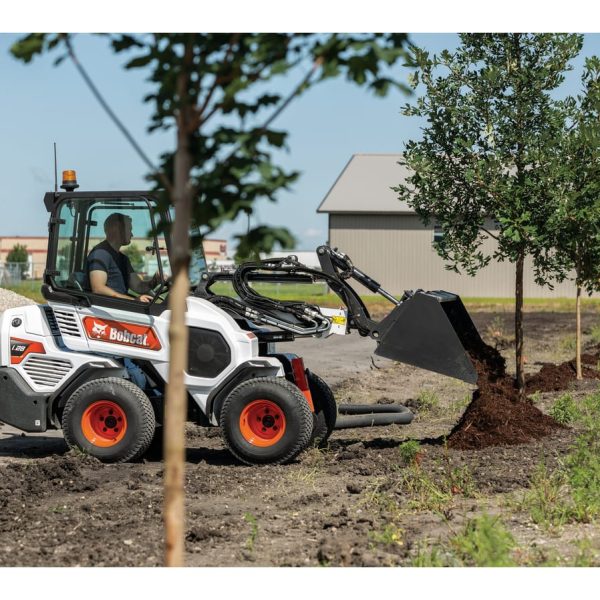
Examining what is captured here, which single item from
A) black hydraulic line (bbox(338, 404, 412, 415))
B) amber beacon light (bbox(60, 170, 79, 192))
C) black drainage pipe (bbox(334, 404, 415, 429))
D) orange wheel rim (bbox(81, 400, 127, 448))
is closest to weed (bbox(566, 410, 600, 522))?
black drainage pipe (bbox(334, 404, 415, 429))

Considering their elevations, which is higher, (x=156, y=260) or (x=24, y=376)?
(x=156, y=260)

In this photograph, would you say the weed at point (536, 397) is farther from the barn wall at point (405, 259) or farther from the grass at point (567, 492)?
the barn wall at point (405, 259)

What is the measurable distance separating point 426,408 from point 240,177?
29.6 feet

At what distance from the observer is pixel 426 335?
907 centimetres

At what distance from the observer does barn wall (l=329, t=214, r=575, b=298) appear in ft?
132

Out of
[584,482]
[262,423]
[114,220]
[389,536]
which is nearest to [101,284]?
[114,220]

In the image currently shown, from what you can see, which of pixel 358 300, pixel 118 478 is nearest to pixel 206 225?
pixel 118 478

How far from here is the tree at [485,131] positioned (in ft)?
37.5

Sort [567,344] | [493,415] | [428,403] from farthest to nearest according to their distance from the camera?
[567,344]
[428,403]
[493,415]

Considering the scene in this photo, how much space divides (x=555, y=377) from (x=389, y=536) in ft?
31.5

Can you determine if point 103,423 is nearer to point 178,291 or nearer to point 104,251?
point 104,251

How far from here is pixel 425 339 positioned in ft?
29.8

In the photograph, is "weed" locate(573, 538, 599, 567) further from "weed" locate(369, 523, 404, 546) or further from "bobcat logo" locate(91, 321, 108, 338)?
"bobcat logo" locate(91, 321, 108, 338)

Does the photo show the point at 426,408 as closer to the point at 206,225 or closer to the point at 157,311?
the point at 157,311
